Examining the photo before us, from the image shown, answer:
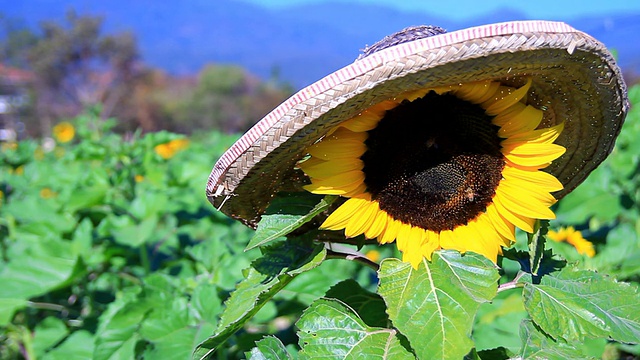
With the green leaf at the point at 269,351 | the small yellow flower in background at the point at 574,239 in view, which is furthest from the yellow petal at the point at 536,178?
the small yellow flower in background at the point at 574,239

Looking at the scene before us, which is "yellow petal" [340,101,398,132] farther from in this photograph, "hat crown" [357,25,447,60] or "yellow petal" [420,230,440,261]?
"yellow petal" [420,230,440,261]

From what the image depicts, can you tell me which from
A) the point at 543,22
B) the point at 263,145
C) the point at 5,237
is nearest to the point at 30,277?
the point at 5,237

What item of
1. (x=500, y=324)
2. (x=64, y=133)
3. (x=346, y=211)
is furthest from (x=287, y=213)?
(x=64, y=133)

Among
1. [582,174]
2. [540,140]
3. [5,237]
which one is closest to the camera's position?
[540,140]

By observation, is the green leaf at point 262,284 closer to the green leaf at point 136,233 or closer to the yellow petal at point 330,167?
the yellow petal at point 330,167

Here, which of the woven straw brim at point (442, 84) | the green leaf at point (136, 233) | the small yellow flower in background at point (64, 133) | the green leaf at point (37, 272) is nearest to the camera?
the woven straw brim at point (442, 84)

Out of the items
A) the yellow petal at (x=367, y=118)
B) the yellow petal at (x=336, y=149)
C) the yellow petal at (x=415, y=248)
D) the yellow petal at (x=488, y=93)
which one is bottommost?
the yellow petal at (x=415, y=248)

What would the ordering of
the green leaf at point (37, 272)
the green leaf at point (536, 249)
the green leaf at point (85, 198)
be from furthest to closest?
the green leaf at point (85, 198), the green leaf at point (37, 272), the green leaf at point (536, 249)

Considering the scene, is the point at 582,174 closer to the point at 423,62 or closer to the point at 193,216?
the point at 423,62
